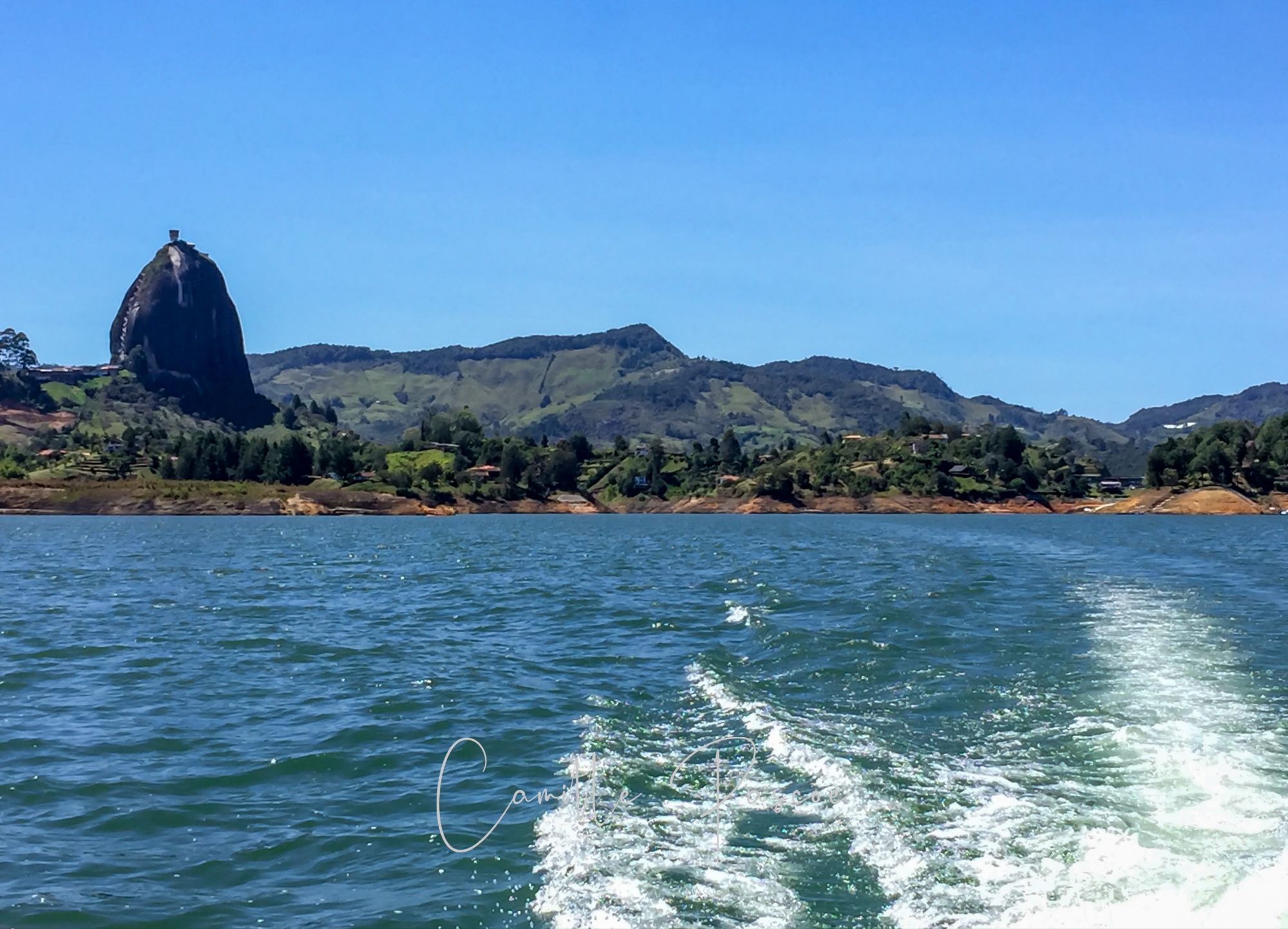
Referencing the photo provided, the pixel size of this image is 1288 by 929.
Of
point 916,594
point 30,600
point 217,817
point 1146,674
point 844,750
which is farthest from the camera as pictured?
point 30,600

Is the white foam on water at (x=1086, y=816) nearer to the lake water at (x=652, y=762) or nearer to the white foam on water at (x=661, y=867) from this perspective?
the lake water at (x=652, y=762)

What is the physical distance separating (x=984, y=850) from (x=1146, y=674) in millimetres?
14508

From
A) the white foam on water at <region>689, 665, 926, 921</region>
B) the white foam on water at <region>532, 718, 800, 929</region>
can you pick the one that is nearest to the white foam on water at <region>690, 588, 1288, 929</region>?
the white foam on water at <region>689, 665, 926, 921</region>

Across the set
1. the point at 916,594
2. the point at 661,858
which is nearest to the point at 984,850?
the point at 661,858

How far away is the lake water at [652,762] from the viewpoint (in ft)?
44.6

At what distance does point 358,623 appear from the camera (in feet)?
127

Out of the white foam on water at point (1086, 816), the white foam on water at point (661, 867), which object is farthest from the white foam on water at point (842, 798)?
the white foam on water at point (661, 867)

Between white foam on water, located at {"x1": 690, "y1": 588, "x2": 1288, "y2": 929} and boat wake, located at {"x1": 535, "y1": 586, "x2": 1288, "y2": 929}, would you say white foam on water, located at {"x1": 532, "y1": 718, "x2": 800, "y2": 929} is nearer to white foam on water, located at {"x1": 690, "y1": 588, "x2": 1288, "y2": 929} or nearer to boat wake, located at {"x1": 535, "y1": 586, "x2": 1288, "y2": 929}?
boat wake, located at {"x1": 535, "y1": 586, "x2": 1288, "y2": 929}

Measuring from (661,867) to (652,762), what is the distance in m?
5.38

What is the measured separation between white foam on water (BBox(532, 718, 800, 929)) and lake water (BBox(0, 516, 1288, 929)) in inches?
2.3

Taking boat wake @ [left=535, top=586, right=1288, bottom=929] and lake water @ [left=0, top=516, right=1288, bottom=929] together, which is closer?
boat wake @ [left=535, top=586, right=1288, bottom=929]

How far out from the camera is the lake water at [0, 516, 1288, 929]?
44.6 ft

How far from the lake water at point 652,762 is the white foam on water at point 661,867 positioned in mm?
59

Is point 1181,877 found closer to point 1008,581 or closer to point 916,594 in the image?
point 916,594
